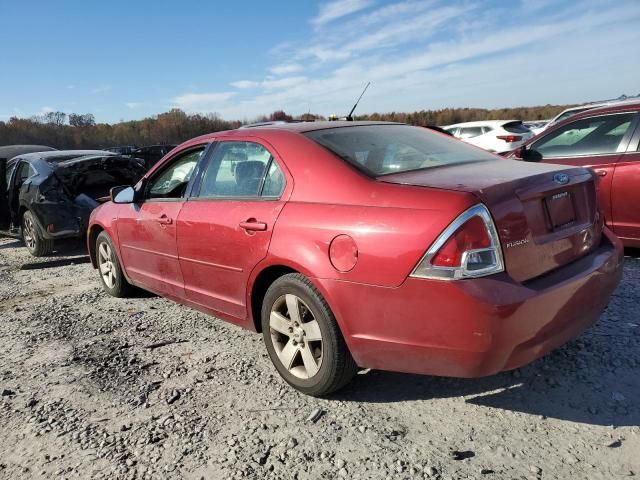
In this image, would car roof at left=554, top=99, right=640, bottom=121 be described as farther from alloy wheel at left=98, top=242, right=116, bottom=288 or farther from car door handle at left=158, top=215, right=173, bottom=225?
alloy wheel at left=98, top=242, right=116, bottom=288

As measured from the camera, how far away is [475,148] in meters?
3.74

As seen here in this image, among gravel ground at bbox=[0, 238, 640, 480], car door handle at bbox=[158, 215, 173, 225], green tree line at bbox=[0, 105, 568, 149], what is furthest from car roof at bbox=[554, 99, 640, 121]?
green tree line at bbox=[0, 105, 568, 149]

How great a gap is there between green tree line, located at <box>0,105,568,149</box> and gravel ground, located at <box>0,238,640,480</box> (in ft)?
135

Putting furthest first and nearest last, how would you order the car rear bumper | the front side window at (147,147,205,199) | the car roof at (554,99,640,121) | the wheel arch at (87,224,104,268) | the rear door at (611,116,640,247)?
the wheel arch at (87,224,104,268) < the car roof at (554,99,640,121) < the rear door at (611,116,640,247) < the front side window at (147,147,205,199) < the car rear bumper

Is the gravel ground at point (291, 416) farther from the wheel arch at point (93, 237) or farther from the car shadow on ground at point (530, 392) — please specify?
the wheel arch at point (93, 237)

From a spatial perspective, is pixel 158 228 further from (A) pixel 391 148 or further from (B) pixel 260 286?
(A) pixel 391 148

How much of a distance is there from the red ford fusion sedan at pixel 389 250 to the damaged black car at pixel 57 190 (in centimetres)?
441

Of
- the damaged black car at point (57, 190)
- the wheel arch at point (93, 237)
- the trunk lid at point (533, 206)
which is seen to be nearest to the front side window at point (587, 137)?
the trunk lid at point (533, 206)

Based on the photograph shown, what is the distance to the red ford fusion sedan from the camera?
7.80ft

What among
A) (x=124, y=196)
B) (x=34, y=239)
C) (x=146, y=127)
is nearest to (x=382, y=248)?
(x=124, y=196)

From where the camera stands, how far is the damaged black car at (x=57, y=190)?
7.60 meters

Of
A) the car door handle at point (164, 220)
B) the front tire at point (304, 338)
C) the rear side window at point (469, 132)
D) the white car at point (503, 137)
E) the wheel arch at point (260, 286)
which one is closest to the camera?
the front tire at point (304, 338)

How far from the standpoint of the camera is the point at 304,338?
3.01 meters

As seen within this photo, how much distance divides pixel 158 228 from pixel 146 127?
54.3 metres
